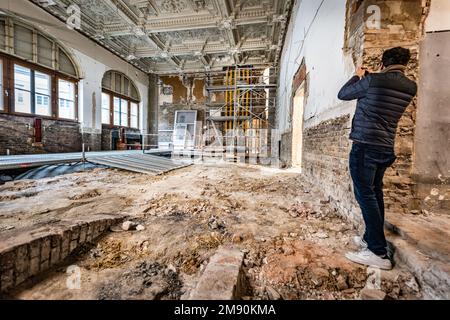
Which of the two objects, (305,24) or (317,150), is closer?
(317,150)

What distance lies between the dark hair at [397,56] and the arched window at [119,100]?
10.9 metres

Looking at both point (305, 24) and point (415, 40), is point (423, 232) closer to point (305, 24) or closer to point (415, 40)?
point (415, 40)

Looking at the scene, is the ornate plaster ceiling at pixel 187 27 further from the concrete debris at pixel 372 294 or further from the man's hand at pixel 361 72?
the concrete debris at pixel 372 294

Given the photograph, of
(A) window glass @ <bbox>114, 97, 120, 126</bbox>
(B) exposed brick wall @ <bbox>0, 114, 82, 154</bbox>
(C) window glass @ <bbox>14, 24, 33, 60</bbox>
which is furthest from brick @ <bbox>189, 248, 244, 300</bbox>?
(A) window glass @ <bbox>114, 97, 120, 126</bbox>

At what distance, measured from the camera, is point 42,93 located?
281 inches

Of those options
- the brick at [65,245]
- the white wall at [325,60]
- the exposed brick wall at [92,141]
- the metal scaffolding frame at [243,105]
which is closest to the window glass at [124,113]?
the exposed brick wall at [92,141]

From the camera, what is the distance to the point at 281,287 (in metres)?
1.23

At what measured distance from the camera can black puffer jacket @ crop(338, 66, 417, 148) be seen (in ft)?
4.39

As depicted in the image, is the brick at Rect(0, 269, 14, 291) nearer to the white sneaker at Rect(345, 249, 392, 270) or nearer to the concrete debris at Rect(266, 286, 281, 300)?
the concrete debris at Rect(266, 286, 281, 300)

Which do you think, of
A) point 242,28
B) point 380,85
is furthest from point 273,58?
point 380,85

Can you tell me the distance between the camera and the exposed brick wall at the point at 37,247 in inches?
45.8

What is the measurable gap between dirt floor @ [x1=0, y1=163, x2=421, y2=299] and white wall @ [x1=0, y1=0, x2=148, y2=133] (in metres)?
6.42

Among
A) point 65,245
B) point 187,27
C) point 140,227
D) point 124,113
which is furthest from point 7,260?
point 124,113
